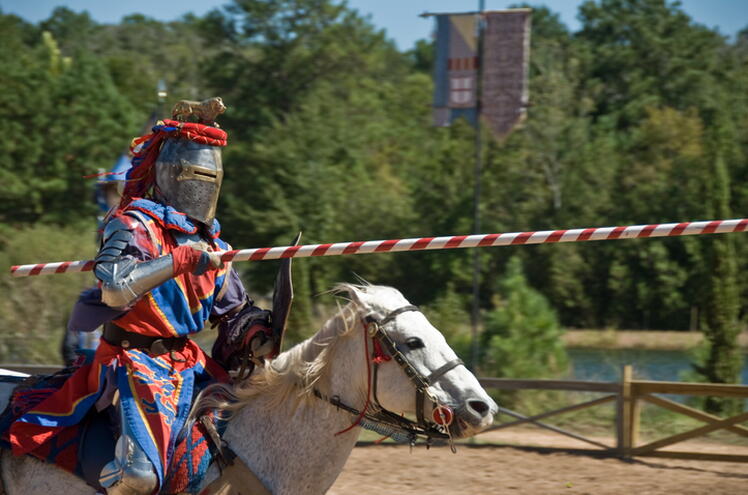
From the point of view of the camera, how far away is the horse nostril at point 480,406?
3662 millimetres

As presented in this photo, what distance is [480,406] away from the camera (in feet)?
12.1

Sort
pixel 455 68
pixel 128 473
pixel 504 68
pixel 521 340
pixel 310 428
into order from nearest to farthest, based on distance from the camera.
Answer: pixel 128 473 → pixel 310 428 → pixel 521 340 → pixel 504 68 → pixel 455 68

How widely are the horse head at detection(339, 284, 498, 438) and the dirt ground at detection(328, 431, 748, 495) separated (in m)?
5.10

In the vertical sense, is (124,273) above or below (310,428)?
above

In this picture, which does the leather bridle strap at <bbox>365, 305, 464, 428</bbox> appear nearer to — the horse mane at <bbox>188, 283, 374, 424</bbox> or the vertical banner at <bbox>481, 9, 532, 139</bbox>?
the horse mane at <bbox>188, 283, 374, 424</bbox>

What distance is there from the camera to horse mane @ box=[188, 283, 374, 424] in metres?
3.97

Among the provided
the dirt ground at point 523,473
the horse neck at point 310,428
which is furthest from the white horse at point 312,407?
the dirt ground at point 523,473

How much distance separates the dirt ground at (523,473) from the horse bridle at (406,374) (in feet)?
16.3

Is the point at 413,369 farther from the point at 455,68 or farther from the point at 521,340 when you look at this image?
the point at 455,68

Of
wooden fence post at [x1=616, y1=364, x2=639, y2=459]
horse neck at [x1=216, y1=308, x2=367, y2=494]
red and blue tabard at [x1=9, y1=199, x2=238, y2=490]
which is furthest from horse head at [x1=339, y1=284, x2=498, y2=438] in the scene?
wooden fence post at [x1=616, y1=364, x2=639, y2=459]

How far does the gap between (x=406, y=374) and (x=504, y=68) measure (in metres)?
13.3

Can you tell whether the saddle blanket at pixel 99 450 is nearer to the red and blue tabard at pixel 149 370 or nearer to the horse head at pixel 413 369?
the red and blue tabard at pixel 149 370

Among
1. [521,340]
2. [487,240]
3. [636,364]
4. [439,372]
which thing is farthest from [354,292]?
[636,364]

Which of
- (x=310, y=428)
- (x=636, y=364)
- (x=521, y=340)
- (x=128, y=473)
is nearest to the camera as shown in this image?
(x=128, y=473)
